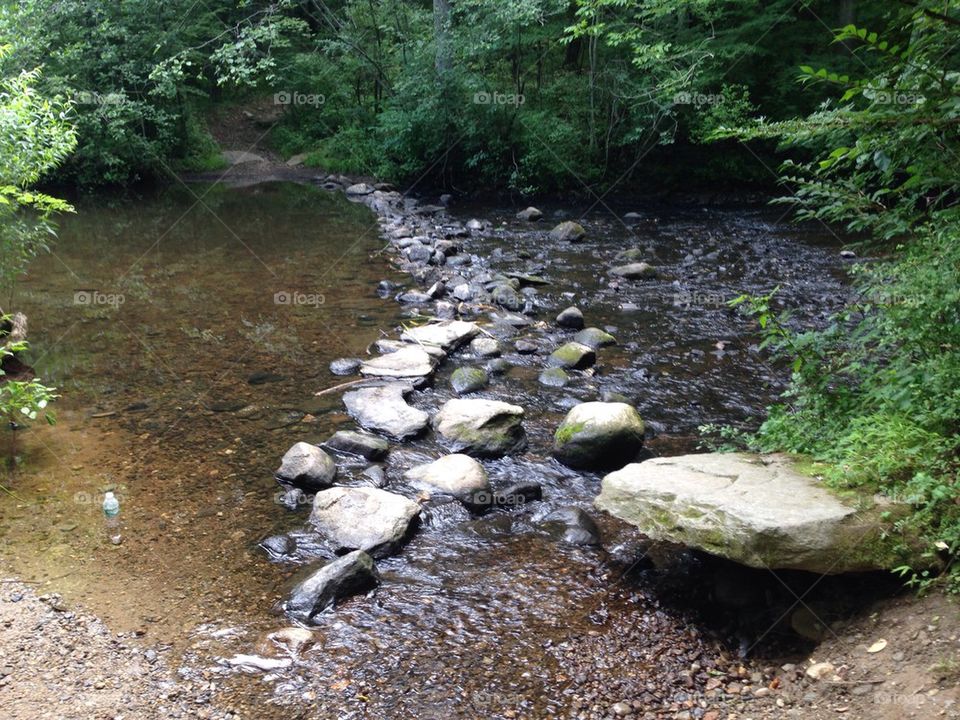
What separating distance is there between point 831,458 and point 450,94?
48.3 ft

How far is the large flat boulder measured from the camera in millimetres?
3449

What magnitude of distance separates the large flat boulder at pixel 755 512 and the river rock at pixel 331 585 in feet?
4.79

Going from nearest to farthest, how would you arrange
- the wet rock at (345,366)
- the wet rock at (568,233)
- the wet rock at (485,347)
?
the wet rock at (345,366) < the wet rock at (485,347) < the wet rock at (568,233)

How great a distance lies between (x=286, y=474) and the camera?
524 cm

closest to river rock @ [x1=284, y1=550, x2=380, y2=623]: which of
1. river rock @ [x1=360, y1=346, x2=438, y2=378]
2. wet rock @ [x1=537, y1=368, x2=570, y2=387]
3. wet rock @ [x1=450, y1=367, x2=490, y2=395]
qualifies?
wet rock @ [x1=450, y1=367, x2=490, y2=395]

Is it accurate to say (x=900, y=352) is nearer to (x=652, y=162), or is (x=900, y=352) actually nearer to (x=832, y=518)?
(x=832, y=518)

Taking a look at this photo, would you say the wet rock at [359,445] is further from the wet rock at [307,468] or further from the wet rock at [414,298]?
the wet rock at [414,298]

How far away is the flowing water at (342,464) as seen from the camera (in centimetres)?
368

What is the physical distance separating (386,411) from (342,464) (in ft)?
2.69

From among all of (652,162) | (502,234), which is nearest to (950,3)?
(502,234)

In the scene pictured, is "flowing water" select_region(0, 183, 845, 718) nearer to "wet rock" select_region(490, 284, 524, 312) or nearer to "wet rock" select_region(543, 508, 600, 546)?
"wet rock" select_region(543, 508, 600, 546)

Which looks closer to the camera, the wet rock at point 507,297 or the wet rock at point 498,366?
the wet rock at point 498,366

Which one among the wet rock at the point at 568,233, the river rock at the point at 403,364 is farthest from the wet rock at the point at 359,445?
the wet rock at the point at 568,233

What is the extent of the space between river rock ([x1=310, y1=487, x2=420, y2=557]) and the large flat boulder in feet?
4.24
